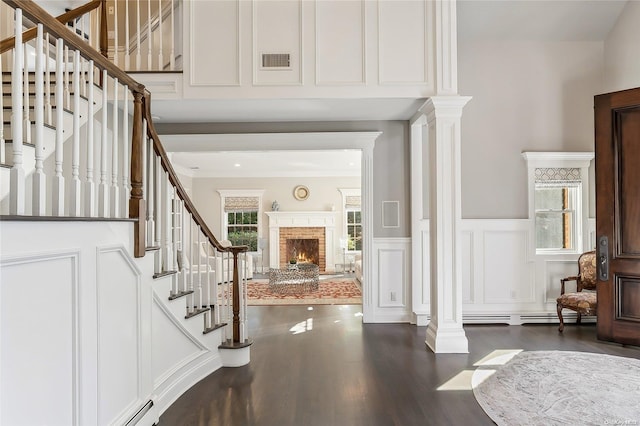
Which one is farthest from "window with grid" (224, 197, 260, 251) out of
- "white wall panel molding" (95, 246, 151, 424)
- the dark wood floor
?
"white wall panel molding" (95, 246, 151, 424)

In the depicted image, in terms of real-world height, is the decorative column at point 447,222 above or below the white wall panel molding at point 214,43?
below

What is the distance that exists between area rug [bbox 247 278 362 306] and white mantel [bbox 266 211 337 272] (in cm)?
232

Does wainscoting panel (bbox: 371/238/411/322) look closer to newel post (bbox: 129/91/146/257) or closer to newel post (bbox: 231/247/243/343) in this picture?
newel post (bbox: 231/247/243/343)

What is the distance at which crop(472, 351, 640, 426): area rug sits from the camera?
8.60 feet

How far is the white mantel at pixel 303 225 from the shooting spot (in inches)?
446

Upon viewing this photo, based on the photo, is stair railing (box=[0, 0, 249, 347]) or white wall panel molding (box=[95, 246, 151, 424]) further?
white wall panel molding (box=[95, 246, 151, 424])

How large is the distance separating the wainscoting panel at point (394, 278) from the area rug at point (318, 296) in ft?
4.60

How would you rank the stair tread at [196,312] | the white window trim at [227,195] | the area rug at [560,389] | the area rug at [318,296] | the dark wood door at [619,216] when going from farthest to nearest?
1. the white window trim at [227,195]
2. the area rug at [318,296]
3. the dark wood door at [619,216]
4. the stair tread at [196,312]
5. the area rug at [560,389]

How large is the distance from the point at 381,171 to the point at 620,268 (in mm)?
2831

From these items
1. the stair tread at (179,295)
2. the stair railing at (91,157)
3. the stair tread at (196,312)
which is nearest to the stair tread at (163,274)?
the stair railing at (91,157)

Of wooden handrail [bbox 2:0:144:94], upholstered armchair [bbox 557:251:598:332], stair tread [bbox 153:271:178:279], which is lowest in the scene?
upholstered armchair [bbox 557:251:598:332]

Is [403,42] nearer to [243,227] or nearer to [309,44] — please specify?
[309,44]

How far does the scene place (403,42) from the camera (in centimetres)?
404

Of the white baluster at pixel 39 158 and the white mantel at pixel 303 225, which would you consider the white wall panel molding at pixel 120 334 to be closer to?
the white baluster at pixel 39 158
